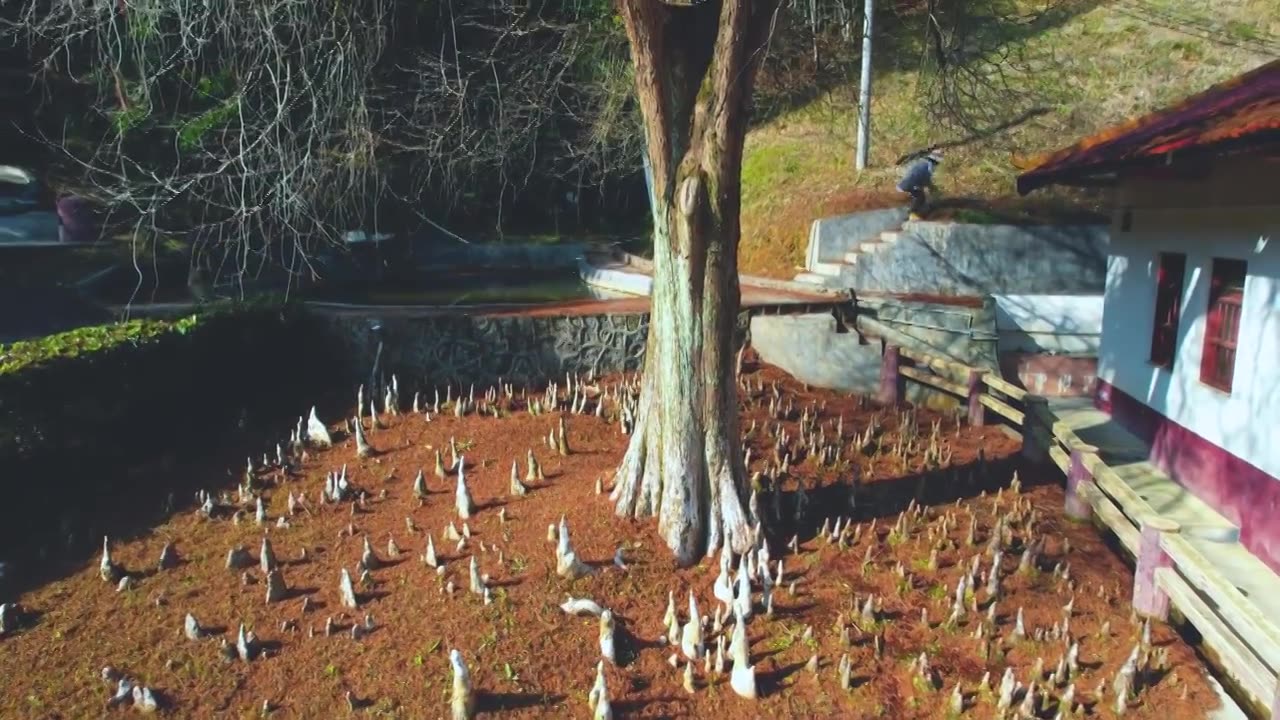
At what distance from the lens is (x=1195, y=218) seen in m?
8.20

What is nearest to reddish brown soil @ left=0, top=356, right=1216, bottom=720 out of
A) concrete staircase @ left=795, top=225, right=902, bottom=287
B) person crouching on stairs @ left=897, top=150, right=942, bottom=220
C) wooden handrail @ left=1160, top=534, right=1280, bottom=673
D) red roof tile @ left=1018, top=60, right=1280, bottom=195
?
wooden handrail @ left=1160, top=534, right=1280, bottom=673

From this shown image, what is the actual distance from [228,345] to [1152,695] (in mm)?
9709

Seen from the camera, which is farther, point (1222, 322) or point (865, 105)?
point (865, 105)

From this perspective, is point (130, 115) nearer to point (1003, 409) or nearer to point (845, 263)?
point (1003, 409)

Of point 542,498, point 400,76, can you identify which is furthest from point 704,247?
point 400,76

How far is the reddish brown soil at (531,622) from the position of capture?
Answer: 4.90m

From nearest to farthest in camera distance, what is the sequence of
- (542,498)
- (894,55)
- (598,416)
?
(542,498)
(598,416)
(894,55)

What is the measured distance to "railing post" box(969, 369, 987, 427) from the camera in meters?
9.53

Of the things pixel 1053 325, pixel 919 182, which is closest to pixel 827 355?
pixel 1053 325

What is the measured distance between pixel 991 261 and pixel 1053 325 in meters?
2.06

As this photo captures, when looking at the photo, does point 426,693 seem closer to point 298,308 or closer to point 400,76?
point 298,308

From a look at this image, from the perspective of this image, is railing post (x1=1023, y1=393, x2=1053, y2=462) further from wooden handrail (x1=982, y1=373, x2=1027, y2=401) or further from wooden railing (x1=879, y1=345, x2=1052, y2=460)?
wooden handrail (x1=982, y1=373, x2=1027, y2=401)

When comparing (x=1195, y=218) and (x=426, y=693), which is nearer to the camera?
(x=426, y=693)

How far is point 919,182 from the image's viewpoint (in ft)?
51.4
